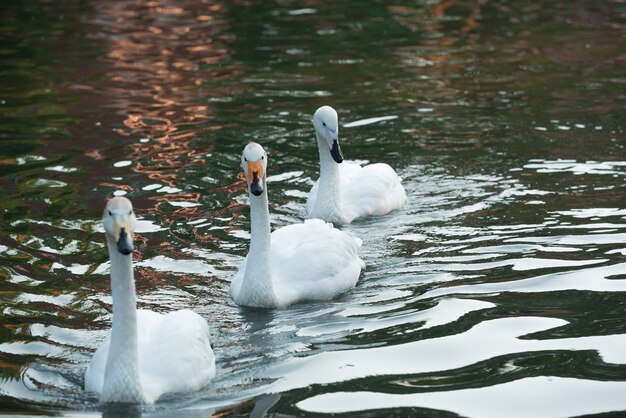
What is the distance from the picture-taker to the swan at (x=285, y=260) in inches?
413

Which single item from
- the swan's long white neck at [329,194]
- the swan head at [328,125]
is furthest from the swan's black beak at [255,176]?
the swan's long white neck at [329,194]

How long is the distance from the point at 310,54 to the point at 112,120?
5.68m

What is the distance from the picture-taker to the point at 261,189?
33.5 feet

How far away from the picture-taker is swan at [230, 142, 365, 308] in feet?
34.4

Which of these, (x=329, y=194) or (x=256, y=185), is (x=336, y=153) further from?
(x=256, y=185)

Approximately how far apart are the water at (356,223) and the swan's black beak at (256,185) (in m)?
1.13

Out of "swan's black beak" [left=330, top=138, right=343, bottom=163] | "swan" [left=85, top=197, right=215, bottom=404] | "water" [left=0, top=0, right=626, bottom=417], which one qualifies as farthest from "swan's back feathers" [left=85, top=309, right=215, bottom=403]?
"swan's black beak" [left=330, top=138, right=343, bottom=163]

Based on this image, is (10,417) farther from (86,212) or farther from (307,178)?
(307,178)

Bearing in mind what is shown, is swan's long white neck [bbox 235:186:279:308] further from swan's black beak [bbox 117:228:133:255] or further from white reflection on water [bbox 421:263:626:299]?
swan's black beak [bbox 117:228:133:255]

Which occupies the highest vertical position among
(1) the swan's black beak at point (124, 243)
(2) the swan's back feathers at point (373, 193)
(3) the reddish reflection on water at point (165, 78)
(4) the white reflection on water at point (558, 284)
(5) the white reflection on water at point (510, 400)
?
(1) the swan's black beak at point (124, 243)

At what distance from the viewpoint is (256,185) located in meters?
10.2

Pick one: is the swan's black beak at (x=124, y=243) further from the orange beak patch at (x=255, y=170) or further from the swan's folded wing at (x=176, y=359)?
the orange beak patch at (x=255, y=170)

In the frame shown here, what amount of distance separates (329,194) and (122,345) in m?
5.32

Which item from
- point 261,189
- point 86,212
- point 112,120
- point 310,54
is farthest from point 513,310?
point 310,54
